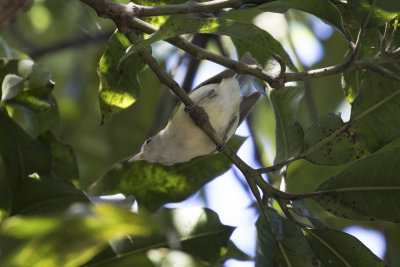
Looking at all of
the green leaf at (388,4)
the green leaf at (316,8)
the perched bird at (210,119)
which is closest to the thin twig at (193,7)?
the green leaf at (316,8)

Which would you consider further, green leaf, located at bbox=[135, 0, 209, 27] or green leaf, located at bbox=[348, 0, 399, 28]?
green leaf, located at bbox=[135, 0, 209, 27]

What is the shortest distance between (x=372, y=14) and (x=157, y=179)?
142 centimetres

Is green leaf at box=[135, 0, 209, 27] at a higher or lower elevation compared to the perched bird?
higher

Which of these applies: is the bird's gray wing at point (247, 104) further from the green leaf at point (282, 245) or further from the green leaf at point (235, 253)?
the green leaf at point (282, 245)

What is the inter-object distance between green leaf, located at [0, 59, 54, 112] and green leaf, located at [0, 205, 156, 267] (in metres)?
1.36

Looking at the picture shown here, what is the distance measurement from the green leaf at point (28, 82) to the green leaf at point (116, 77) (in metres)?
0.26

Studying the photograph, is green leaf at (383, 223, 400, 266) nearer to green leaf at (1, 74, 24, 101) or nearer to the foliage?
the foliage

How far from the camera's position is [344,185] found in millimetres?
2631

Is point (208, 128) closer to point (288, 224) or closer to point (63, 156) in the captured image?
point (288, 224)

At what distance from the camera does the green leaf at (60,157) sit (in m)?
3.08

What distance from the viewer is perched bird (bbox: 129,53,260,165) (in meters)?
3.52

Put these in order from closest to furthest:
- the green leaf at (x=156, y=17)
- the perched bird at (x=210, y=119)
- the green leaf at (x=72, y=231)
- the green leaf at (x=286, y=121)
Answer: the green leaf at (x=72, y=231) → the green leaf at (x=156, y=17) → the green leaf at (x=286, y=121) → the perched bird at (x=210, y=119)

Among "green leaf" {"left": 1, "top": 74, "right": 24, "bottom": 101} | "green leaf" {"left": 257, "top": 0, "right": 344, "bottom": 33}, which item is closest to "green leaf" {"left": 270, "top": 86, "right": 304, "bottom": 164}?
"green leaf" {"left": 257, "top": 0, "right": 344, "bottom": 33}

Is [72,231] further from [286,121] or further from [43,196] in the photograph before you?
[286,121]
